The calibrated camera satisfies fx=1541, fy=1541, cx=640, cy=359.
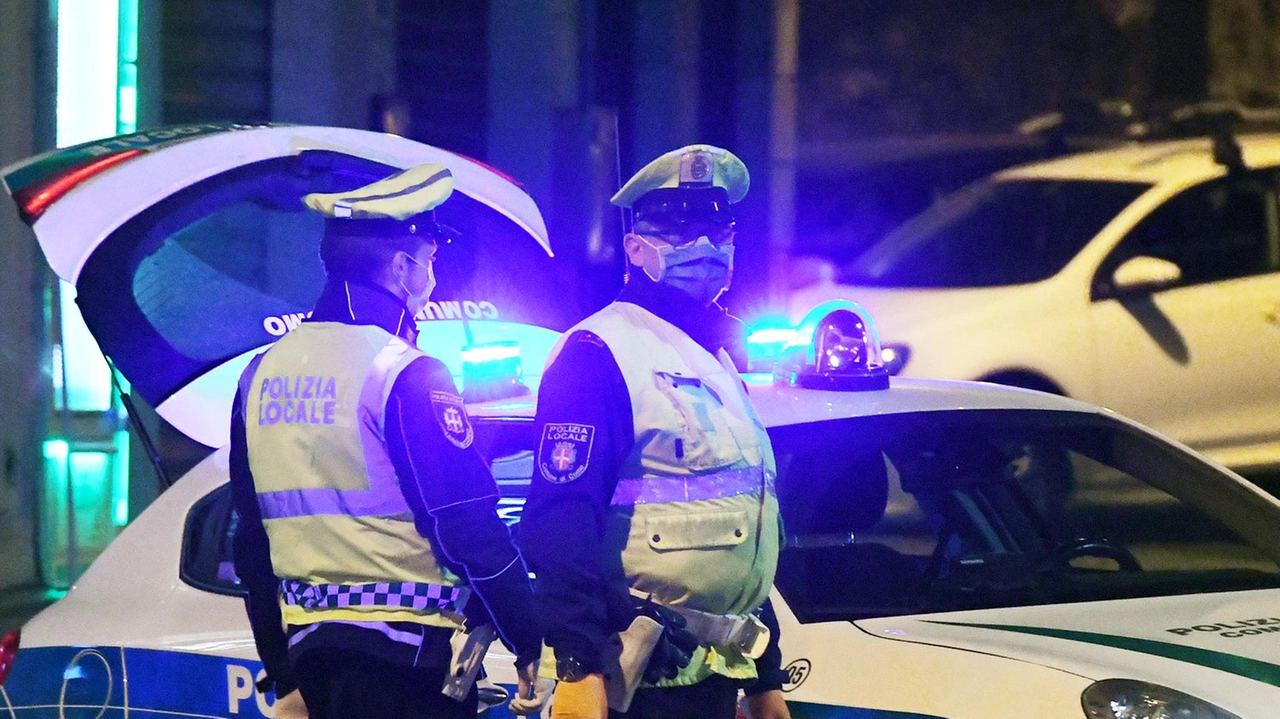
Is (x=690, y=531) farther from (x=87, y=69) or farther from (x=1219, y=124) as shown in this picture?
(x=1219, y=124)

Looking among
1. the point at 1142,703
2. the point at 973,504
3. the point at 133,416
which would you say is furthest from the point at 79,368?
the point at 1142,703

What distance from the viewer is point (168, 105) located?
7660 millimetres

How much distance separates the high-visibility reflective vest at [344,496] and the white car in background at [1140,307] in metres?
4.15

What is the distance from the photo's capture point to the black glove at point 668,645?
94.7 inches

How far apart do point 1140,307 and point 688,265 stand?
4.42 m

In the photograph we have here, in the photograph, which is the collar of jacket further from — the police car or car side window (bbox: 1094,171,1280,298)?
car side window (bbox: 1094,171,1280,298)

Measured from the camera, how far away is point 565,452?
7.82 ft

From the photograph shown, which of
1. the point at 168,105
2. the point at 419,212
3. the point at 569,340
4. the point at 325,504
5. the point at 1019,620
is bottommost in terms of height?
the point at 1019,620

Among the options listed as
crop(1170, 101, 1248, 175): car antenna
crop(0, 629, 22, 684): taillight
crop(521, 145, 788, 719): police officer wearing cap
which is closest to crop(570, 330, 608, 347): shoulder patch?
crop(521, 145, 788, 719): police officer wearing cap

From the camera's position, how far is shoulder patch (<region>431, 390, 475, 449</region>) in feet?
7.97

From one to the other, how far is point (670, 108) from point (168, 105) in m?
2.65

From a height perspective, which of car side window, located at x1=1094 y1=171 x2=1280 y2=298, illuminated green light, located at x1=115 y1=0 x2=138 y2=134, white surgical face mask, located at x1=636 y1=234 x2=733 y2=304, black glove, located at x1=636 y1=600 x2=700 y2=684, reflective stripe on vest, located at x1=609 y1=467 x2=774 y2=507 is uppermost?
illuminated green light, located at x1=115 y1=0 x2=138 y2=134

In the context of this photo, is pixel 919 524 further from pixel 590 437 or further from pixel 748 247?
pixel 748 247

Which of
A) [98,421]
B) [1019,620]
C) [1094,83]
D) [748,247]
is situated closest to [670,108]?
[748,247]
